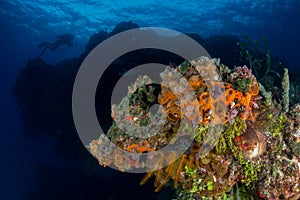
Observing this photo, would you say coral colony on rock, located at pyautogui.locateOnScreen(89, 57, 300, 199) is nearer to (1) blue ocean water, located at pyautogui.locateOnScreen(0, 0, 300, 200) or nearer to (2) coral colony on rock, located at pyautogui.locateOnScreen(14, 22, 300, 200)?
(2) coral colony on rock, located at pyautogui.locateOnScreen(14, 22, 300, 200)

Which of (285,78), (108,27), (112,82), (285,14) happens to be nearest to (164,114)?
(285,78)

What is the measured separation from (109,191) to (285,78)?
51.2 feet

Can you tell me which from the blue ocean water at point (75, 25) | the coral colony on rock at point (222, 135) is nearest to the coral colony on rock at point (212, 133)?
the coral colony on rock at point (222, 135)

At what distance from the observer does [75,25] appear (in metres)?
36.2

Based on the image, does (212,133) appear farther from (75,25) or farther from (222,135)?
(75,25)

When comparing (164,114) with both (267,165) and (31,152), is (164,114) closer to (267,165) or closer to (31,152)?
(267,165)

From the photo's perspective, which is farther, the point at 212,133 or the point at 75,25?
the point at 75,25

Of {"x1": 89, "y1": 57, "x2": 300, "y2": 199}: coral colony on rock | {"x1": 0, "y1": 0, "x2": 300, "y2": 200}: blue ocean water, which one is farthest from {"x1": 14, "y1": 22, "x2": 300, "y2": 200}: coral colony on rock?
{"x1": 0, "y1": 0, "x2": 300, "y2": 200}: blue ocean water

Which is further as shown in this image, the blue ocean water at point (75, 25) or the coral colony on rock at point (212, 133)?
the blue ocean water at point (75, 25)

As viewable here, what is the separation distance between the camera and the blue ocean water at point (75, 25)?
27438mm

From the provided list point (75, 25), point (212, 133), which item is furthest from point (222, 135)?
point (75, 25)

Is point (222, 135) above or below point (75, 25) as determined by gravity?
below

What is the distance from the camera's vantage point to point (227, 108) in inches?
137

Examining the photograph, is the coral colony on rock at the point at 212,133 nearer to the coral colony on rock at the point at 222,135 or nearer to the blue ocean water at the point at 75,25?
the coral colony on rock at the point at 222,135
